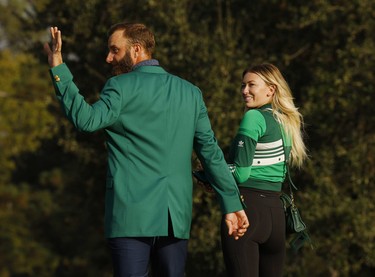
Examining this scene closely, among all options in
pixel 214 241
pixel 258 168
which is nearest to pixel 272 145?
pixel 258 168

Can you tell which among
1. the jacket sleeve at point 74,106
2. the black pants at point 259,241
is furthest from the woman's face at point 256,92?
the jacket sleeve at point 74,106

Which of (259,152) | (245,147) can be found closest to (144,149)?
(245,147)

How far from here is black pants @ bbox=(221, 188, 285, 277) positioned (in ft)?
18.7

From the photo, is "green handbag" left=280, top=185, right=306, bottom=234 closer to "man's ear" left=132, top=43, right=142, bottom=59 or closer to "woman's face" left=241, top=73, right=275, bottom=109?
"woman's face" left=241, top=73, right=275, bottom=109

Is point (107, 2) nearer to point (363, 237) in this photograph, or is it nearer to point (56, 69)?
point (363, 237)

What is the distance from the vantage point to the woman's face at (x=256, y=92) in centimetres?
603

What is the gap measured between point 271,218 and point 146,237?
1077 mm

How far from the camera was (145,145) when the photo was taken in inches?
200

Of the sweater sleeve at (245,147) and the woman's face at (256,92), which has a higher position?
the woman's face at (256,92)

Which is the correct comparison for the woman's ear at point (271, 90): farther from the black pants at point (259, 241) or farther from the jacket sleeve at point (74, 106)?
the jacket sleeve at point (74, 106)

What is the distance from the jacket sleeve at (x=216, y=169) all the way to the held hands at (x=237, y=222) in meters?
0.04

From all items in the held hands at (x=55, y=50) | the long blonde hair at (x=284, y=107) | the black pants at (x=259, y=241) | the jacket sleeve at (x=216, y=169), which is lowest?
the black pants at (x=259, y=241)

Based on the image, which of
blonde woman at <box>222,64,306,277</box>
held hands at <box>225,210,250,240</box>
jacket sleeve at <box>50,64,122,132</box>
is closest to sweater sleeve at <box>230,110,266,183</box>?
blonde woman at <box>222,64,306,277</box>

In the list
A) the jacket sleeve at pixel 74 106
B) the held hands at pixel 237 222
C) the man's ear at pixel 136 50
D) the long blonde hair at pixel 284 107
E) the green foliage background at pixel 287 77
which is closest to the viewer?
the jacket sleeve at pixel 74 106
